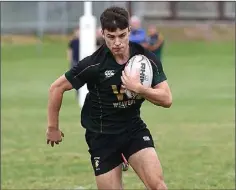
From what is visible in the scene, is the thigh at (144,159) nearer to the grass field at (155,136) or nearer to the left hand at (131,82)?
the left hand at (131,82)

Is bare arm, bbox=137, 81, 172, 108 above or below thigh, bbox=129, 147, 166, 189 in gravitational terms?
above

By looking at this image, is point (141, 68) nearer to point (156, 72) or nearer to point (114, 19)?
point (156, 72)

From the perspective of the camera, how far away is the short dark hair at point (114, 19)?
654cm

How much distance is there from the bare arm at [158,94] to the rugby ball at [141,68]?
0.11 m

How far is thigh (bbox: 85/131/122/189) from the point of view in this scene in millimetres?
6902

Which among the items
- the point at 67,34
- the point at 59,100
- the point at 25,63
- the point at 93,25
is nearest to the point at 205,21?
the point at 67,34

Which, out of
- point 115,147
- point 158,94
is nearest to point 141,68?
point 158,94

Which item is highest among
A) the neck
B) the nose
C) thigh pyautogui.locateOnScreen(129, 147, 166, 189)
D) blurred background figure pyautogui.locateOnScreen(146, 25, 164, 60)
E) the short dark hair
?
the short dark hair

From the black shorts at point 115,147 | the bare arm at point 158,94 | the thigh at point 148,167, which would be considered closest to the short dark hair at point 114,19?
the bare arm at point 158,94

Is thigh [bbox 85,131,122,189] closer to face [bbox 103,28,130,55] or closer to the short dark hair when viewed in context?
face [bbox 103,28,130,55]

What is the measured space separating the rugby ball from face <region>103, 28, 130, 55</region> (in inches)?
6.1

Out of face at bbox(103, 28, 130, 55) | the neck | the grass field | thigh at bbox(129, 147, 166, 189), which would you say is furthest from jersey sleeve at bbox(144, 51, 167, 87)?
the grass field

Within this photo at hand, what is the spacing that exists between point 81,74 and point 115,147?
0.72m

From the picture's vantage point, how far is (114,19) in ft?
21.5
